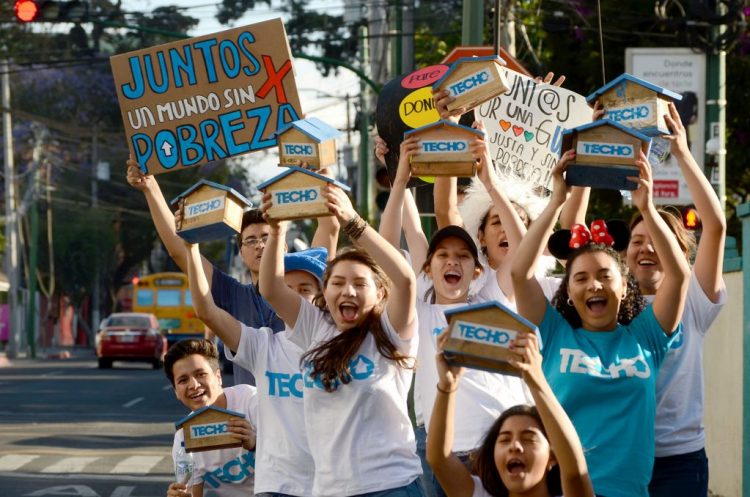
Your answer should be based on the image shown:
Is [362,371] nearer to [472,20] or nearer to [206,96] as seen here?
[206,96]

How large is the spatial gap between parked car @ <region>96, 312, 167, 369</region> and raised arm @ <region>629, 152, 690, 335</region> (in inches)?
1336

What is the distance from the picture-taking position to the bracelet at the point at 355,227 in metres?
5.82

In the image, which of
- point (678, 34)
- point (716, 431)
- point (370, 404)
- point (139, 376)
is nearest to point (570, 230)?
point (370, 404)

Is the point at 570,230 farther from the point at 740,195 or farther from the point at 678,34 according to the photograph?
the point at 740,195

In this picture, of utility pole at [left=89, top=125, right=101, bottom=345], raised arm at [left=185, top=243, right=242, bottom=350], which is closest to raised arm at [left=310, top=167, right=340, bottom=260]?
raised arm at [left=185, top=243, right=242, bottom=350]

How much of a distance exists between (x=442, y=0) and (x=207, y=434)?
22.6 meters

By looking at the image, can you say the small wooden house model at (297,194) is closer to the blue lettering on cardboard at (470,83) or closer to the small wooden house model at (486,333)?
the blue lettering on cardboard at (470,83)

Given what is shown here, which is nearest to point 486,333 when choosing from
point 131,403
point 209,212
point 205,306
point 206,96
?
point 209,212

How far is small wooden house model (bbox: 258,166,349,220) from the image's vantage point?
18.9 feet

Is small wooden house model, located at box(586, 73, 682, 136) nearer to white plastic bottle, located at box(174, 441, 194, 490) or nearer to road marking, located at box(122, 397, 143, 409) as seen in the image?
white plastic bottle, located at box(174, 441, 194, 490)

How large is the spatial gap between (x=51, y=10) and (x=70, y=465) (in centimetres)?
696

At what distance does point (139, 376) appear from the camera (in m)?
34.8

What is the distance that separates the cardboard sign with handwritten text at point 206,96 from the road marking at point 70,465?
307 inches

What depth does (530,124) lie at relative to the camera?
26.1ft
